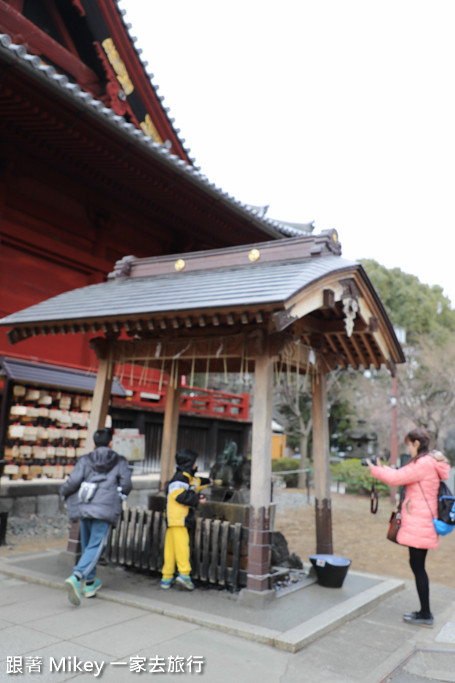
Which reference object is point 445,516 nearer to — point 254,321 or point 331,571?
point 331,571

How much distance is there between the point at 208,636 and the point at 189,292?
329 centimetres

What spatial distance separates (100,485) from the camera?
517cm

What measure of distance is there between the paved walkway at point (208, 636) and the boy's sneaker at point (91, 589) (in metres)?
0.08

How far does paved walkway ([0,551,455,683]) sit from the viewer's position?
3.73m

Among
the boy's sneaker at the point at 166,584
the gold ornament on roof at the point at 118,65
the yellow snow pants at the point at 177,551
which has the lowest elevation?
the boy's sneaker at the point at 166,584

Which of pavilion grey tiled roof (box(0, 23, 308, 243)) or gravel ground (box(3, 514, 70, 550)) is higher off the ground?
pavilion grey tiled roof (box(0, 23, 308, 243))

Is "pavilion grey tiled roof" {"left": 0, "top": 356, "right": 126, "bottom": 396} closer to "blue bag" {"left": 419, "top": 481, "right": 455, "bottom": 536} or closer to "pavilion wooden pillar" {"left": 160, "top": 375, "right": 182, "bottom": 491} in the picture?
"pavilion wooden pillar" {"left": 160, "top": 375, "right": 182, "bottom": 491}

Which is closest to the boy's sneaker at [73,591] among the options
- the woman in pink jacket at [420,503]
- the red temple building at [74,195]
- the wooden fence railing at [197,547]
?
the wooden fence railing at [197,547]

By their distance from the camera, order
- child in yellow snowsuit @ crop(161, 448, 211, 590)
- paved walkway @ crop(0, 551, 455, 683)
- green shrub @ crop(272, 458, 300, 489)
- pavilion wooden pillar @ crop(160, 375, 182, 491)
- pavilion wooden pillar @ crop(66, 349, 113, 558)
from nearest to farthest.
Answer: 1. paved walkway @ crop(0, 551, 455, 683)
2. child in yellow snowsuit @ crop(161, 448, 211, 590)
3. pavilion wooden pillar @ crop(66, 349, 113, 558)
4. pavilion wooden pillar @ crop(160, 375, 182, 491)
5. green shrub @ crop(272, 458, 300, 489)

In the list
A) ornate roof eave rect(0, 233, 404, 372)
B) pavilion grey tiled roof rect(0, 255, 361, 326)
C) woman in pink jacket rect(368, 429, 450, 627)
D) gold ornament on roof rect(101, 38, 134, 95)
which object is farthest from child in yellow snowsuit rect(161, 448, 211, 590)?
gold ornament on roof rect(101, 38, 134, 95)

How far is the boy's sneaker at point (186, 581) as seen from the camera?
18.5 feet

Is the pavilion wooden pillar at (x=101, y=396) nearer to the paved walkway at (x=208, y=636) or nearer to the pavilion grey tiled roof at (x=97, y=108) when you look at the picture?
the paved walkway at (x=208, y=636)

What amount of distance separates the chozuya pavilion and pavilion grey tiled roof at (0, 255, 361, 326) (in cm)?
2

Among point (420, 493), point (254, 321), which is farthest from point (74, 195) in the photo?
point (420, 493)
